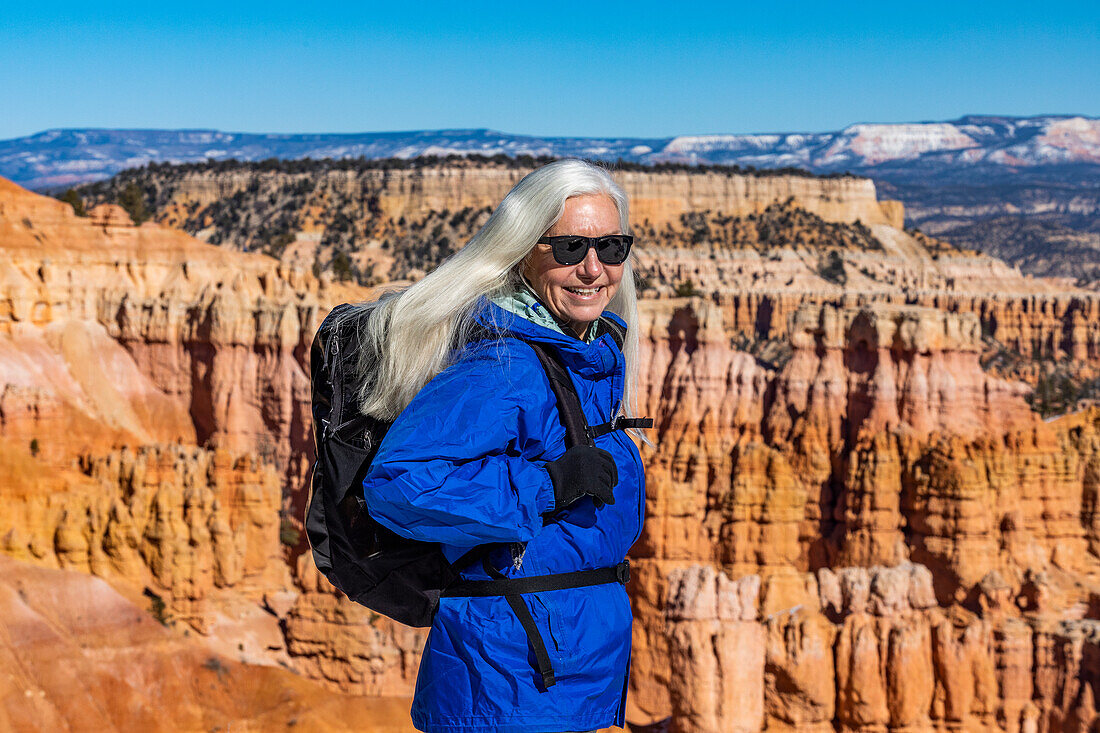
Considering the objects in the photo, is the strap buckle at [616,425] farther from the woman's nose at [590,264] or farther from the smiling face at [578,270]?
the woman's nose at [590,264]

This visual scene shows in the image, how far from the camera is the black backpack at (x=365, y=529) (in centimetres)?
331

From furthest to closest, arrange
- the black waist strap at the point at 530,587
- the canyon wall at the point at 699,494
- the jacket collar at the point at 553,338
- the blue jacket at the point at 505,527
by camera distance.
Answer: the canyon wall at the point at 699,494 < the jacket collar at the point at 553,338 < the black waist strap at the point at 530,587 < the blue jacket at the point at 505,527

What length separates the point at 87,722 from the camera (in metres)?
11.6

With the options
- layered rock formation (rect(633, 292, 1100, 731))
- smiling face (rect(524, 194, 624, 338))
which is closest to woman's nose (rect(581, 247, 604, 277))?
smiling face (rect(524, 194, 624, 338))

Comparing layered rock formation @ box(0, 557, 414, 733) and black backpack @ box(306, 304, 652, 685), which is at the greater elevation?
black backpack @ box(306, 304, 652, 685)

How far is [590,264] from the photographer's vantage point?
346cm

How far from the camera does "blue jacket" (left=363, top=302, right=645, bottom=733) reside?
9.83 ft

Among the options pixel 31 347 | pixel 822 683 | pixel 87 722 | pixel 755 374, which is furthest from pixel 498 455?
pixel 755 374

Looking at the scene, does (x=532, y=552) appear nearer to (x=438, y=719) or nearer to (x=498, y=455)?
(x=498, y=455)

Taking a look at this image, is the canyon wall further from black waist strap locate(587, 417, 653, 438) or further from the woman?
the woman

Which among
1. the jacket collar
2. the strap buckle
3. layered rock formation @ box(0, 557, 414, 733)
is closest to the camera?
the jacket collar

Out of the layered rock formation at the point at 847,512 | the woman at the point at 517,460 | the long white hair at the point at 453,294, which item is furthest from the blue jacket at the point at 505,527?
the layered rock formation at the point at 847,512

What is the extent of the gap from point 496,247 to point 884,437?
23.0 meters

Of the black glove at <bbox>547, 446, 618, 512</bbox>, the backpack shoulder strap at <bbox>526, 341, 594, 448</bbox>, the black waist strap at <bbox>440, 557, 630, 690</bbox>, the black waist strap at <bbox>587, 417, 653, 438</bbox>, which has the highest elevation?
the backpack shoulder strap at <bbox>526, 341, 594, 448</bbox>
